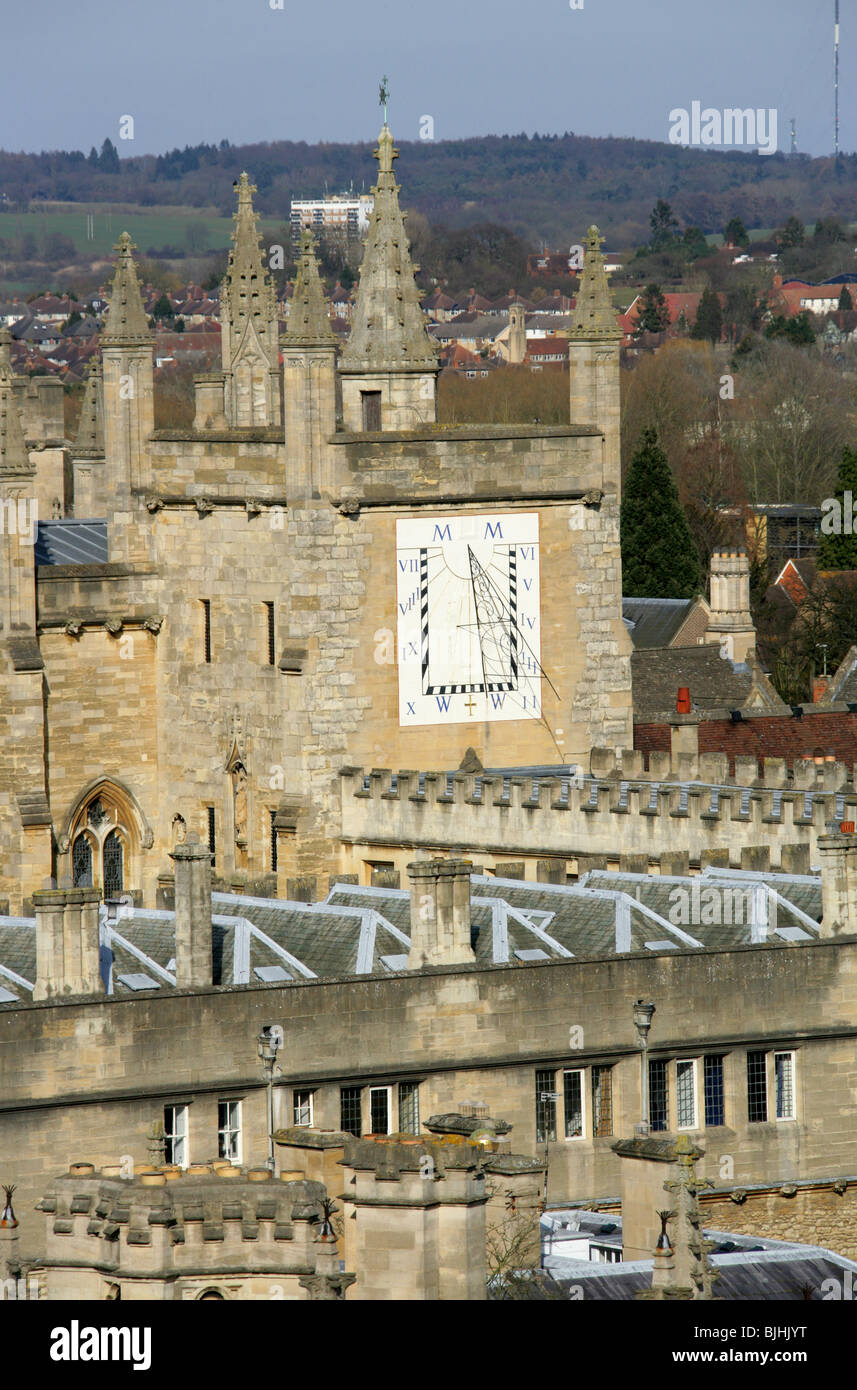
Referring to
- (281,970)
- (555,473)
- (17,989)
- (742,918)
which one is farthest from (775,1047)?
(555,473)

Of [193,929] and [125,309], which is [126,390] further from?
[193,929]

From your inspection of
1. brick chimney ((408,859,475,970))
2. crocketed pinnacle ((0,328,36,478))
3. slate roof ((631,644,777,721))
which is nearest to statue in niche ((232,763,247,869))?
crocketed pinnacle ((0,328,36,478))

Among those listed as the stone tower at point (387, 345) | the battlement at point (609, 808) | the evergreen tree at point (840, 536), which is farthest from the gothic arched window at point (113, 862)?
the evergreen tree at point (840, 536)

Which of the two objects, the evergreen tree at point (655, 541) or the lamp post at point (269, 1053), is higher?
the evergreen tree at point (655, 541)

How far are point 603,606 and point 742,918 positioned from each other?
56.6 feet

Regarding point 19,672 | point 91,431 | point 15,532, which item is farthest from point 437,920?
point 91,431

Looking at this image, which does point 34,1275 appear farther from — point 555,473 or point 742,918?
point 555,473

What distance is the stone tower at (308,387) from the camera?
239ft

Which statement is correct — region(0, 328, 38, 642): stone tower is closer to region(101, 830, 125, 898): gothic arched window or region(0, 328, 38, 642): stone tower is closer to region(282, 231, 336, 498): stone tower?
region(101, 830, 125, 898): gothic arched window

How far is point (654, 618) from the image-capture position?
4441 inches

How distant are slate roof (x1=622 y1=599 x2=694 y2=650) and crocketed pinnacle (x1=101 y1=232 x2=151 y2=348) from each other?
3319cm

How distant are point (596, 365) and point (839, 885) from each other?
19.6 m

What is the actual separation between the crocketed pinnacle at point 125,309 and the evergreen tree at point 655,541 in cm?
4824

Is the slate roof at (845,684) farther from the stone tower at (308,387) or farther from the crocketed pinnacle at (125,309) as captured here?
the stone tower at (308,387)
